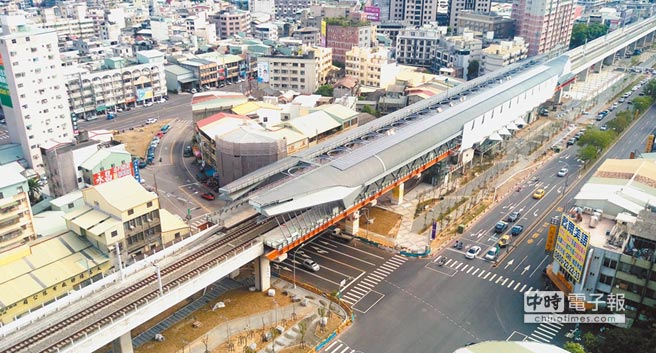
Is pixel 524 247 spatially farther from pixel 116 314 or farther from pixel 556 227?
pixel 116 314

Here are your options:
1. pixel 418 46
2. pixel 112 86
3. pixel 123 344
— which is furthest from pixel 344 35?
pixel 123 344

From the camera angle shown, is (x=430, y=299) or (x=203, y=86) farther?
(x=203, y=86)

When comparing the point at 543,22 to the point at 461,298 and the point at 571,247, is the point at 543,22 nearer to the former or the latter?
the point at 571,247

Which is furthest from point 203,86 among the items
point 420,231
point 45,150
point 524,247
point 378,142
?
point 524,247

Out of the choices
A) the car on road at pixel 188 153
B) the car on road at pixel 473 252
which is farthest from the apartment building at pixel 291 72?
the car on road at pixel 473 252

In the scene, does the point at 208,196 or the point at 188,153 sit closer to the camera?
the point at 208,196

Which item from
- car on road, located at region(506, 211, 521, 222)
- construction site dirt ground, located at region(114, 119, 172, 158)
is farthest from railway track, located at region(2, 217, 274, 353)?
construction site dirt ground, located at region(114, 119, 172, 158)

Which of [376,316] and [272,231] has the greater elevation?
[272,231]

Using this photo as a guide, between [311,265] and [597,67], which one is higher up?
[597,67]
